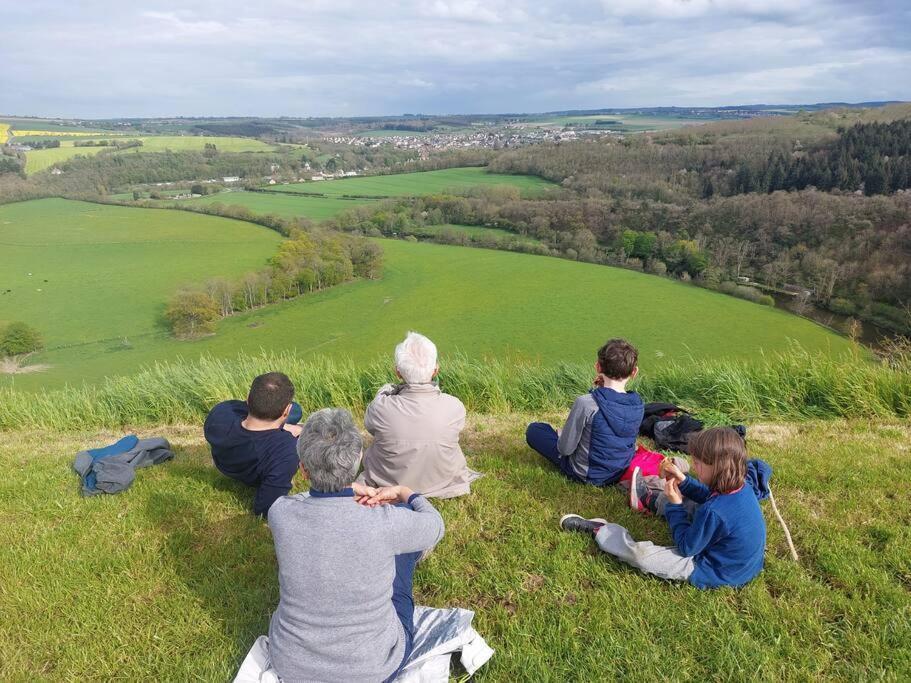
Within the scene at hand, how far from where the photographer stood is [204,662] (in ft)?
9.02

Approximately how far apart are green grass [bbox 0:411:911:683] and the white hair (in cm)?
Result: 111

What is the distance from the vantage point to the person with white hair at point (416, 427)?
12.9 feet

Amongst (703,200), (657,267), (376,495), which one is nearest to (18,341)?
(376,495)

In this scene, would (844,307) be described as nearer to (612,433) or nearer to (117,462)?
(612,433)

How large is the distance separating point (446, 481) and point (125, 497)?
289 centimetres

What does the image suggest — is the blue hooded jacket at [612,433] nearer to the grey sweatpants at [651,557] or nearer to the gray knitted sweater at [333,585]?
the grey sweatpants at [651,557]

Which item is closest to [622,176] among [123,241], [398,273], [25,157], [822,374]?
[398,273]

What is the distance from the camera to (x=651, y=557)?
3188 mm

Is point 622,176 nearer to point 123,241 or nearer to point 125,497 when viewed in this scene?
point 123,241

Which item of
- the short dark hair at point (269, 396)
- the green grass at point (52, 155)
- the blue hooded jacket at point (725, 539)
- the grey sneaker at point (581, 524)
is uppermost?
the green grass at point (52, 155)

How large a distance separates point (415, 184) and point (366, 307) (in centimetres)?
5250

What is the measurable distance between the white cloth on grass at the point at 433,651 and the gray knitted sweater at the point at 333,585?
0.62 ft

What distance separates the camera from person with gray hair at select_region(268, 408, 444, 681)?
221 centimetres

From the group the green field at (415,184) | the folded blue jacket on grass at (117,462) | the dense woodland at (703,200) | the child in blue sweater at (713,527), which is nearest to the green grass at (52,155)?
the dense woodland at (703,200)
